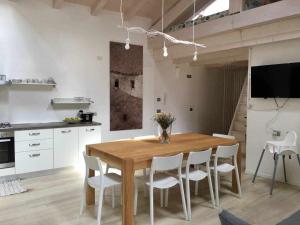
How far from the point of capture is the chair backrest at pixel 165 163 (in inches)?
108

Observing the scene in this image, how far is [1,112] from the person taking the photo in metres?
4.53

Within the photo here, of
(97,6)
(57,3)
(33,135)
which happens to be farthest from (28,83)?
(97,6)

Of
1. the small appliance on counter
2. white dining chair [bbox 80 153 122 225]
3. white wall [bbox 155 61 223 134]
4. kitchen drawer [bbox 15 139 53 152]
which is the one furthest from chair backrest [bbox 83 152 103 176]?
white wall [bbox 155 61 223 134]

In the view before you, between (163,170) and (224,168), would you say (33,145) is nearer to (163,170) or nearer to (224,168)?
(163,170)

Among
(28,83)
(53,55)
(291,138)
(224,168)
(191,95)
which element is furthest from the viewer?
(191,95)

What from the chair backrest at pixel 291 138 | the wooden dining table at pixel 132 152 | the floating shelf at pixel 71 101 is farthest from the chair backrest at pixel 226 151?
the floating shelf at pixel 71 101

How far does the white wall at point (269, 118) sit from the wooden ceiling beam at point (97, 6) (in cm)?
293

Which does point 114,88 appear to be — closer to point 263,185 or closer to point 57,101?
point 57,101

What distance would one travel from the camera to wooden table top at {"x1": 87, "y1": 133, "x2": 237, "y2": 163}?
9.35 ft

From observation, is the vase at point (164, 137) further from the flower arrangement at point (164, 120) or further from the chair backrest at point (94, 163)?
the chair backrest at point (94, 163)

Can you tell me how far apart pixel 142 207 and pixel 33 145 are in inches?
86.6

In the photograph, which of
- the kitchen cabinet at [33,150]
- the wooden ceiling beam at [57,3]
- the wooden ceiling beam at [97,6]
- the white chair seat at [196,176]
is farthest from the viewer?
the wooden ceiling beam at [97,6]

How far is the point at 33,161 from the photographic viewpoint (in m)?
4.38

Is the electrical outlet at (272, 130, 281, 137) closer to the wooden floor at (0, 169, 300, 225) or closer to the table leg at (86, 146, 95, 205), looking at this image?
the wooden floor at (0, 169, 300, 225)
